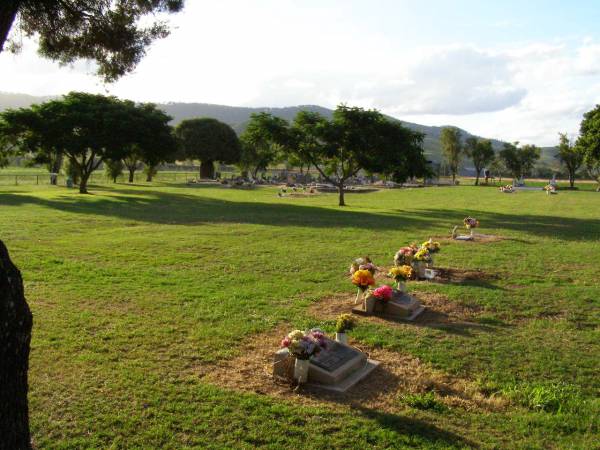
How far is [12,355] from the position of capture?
143 inches

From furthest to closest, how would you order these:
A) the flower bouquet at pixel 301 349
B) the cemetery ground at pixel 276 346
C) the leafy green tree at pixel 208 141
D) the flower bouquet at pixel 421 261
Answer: the leafy green tree at pixel 208 141 < the flower bouquet at pixel 421 261 < the flower bouquet at pixel 301 349 < the cemetery ground at pixel 276 346

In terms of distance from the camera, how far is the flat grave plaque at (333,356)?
22.3 feet

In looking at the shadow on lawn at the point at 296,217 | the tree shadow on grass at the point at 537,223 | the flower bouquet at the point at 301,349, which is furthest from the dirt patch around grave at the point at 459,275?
the shadow on lawn at the point at 296,217

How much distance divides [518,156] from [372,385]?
9771 centimetres

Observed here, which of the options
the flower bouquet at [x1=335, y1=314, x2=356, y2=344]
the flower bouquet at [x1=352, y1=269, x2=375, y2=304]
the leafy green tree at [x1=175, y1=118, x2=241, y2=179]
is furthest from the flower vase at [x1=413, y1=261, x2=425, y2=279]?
the leafy green tree at [x1=175, y1=118, x2=241, y2=179]

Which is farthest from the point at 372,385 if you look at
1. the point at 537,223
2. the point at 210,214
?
the point at 537,223

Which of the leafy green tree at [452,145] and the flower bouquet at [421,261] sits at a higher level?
the leafy green tree at [452,145]

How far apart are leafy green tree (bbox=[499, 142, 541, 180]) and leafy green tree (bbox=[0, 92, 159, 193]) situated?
75445mm

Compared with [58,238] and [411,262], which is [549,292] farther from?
[58,238]

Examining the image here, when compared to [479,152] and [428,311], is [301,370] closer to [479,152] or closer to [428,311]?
[428,311]

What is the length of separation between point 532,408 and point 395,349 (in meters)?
2.28

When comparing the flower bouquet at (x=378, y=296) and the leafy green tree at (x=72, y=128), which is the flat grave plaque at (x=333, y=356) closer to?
the flower bouquet at (x=378, y=296)

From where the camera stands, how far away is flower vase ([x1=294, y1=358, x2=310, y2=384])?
662cm

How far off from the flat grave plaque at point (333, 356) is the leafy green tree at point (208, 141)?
7228 centimetres
